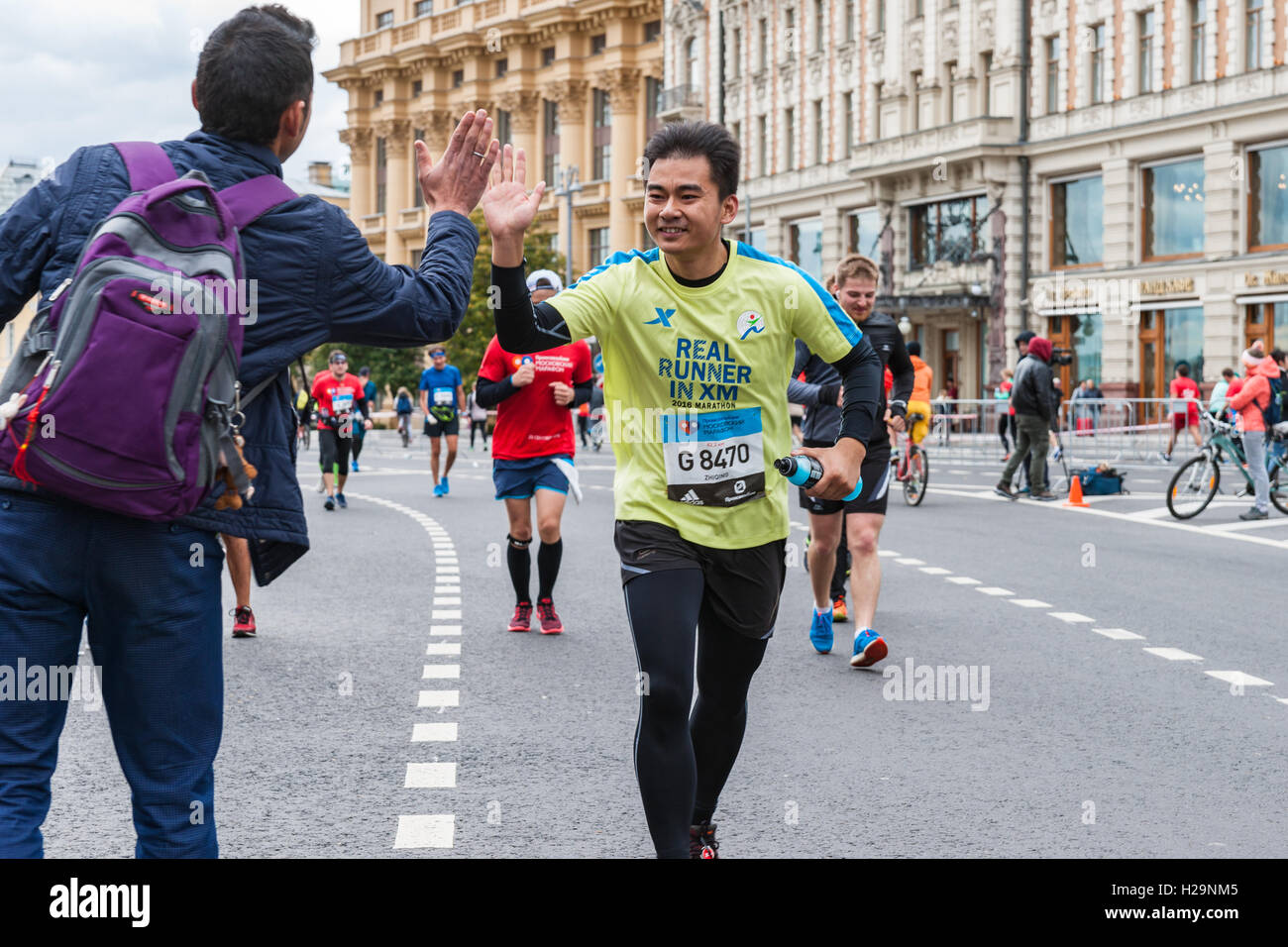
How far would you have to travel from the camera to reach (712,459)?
14.5 ft

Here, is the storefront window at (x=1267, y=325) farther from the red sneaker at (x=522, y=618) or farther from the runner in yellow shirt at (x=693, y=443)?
the runner in yellow shirt at (x=693, y=443)

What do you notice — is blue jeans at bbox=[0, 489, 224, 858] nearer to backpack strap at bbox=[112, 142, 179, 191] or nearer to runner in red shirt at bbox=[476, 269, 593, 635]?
backpack strap at bbox=[112, 142, 179, 191]

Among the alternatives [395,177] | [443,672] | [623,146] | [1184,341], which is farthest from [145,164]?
[395,177]

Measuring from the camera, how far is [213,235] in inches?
124

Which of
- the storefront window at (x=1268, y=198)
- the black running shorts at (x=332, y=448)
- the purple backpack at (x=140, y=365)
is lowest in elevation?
the black running shorts at (x=332, y=448)

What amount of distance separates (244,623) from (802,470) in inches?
240

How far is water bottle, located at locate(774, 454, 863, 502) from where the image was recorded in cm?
436

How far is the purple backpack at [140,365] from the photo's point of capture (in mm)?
3010

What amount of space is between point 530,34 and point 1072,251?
44154 millimetres

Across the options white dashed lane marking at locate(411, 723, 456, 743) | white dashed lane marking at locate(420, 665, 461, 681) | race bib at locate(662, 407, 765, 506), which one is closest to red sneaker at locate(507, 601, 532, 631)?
→ white dashed lane marking at locate(420, 665, 461, 681)

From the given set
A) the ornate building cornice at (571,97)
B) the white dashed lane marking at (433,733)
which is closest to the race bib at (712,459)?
the white dashed lane marking at (433,733)

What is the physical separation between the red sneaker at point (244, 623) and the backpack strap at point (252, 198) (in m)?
6.69
